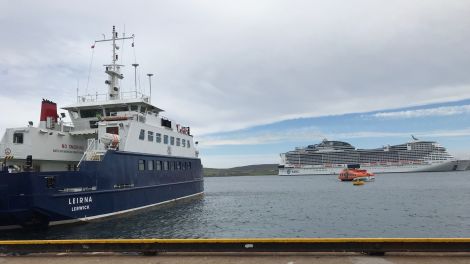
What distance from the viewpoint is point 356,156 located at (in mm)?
125250

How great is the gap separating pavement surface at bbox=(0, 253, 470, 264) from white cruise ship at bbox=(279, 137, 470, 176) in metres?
111

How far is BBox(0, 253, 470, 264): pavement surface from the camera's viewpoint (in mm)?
6543

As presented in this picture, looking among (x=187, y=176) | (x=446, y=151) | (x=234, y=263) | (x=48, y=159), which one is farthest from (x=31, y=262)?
(x=446, y=151)

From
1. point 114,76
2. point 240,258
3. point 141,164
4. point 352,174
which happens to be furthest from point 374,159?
point 240,258

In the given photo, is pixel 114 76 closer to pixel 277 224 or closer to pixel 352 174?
pixel 277 224

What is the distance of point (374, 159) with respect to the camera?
124m

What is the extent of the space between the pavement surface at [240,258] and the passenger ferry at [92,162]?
9.55 meters

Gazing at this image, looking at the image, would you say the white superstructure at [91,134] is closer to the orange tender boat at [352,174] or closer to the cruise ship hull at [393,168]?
the orange tender boat at [352,174]

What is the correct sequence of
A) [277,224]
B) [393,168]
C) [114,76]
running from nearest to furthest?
[277,224] → [114,76] → [393,168]

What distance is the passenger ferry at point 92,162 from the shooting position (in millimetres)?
16266

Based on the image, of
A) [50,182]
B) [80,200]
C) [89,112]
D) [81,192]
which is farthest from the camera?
[89,112]

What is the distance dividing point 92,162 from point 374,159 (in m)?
120

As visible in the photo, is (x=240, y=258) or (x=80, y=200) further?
(x=80, y=200)

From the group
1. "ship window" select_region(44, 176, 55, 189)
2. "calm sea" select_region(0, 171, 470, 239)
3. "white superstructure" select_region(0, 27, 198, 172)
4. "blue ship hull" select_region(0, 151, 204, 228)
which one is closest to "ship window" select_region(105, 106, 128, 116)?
"white superstructure" select_region(0, 27, 198, 172)
